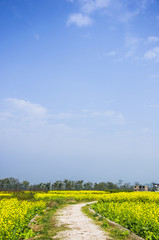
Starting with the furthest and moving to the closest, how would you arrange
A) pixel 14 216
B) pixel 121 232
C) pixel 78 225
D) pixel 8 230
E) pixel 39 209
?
1. pixel 39 209
2. pixel 78 225
3. pixel 14 216
4. pixel 121 232
5. pixel 8 230

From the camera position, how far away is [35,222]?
1257 centimetres

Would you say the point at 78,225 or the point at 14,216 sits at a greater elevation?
the point at 14,216

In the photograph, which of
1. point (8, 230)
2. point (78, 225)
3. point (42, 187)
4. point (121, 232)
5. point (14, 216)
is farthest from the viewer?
point (42, 187)

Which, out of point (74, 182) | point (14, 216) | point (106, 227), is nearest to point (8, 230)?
point (14, 216)

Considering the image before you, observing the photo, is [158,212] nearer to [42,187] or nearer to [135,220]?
[135,220]

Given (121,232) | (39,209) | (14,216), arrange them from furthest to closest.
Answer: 1. (39,209)
2. (14,216)
3. (121,232)

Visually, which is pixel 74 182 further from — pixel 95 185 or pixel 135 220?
pixel 135 220

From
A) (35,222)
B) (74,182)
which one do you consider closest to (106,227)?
(35,222)

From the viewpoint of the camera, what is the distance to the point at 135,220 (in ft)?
36.2

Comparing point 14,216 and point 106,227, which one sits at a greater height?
point 14,216

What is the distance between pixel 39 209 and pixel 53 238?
817cm

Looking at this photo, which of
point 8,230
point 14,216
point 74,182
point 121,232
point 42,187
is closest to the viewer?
point 8,230

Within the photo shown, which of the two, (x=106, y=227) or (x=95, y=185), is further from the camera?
(x=95, y=185)

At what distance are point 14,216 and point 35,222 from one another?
218 centimetres
